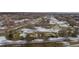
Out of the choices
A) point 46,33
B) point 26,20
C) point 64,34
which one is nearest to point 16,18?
point 26,20
